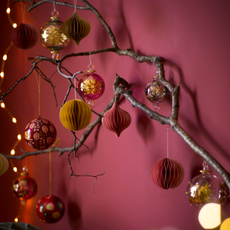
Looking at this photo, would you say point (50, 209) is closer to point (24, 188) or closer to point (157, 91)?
point (24, 188)

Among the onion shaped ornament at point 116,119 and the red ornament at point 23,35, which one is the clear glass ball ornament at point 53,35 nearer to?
the red ornament at point 23,35

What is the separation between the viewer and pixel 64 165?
1868 millimetres

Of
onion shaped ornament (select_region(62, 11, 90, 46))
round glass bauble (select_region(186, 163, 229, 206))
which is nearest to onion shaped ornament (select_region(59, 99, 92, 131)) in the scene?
onion shaped ornament (select_region(62, 11, 90, 46))

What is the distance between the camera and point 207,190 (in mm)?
1083

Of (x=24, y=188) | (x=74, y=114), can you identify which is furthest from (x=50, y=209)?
(x=74, y=114)

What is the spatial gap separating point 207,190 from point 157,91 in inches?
18.2

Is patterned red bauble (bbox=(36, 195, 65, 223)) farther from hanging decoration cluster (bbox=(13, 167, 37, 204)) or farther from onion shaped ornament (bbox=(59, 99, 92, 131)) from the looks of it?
onion shaped ornament (bbox=(59, 99, 92, 131))

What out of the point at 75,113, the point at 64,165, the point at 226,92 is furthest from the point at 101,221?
the point at 226,92

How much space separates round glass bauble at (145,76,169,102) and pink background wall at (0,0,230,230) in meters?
0.09

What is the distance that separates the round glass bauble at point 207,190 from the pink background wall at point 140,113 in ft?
0.34

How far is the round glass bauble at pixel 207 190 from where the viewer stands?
108 centimetres

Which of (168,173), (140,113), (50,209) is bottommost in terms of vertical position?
(50,209)

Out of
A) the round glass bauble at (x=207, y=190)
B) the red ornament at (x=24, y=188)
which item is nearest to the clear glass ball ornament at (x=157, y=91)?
the round glass bauble at (x=207, y=190)

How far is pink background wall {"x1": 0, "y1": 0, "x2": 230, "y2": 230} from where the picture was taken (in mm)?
1207
